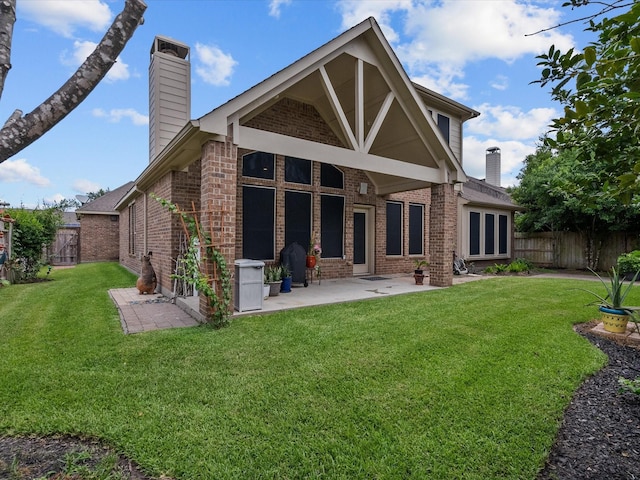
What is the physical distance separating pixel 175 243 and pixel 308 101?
4.79 m

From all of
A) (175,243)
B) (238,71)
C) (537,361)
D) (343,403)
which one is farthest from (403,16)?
(343,403)

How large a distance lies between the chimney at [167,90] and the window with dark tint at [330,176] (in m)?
3.60

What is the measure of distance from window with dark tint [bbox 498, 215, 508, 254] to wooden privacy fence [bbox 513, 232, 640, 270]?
1.16 m

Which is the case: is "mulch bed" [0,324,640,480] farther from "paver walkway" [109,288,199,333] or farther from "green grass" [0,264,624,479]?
"paver walkway" [109,288,199,333]

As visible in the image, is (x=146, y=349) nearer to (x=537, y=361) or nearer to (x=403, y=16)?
(x=537, y=361)

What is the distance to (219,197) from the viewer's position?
497 centimetres

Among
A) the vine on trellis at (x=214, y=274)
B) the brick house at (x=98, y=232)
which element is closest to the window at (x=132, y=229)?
the brick house at (x=98, y=232)

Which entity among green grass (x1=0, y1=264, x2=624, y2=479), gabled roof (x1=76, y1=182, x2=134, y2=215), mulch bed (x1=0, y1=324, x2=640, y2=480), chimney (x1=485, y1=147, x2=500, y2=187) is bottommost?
mulch bed (x1=0, y1=324, x2=640, y2=480)

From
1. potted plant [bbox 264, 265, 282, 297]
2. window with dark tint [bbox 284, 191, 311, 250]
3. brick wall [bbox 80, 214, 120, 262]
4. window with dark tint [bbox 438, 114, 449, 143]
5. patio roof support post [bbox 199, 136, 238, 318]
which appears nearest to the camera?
patio roof support post [bbox 199, 136, 238, 318]

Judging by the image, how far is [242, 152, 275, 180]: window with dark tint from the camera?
26.0 ft

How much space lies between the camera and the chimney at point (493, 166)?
73.4 ft


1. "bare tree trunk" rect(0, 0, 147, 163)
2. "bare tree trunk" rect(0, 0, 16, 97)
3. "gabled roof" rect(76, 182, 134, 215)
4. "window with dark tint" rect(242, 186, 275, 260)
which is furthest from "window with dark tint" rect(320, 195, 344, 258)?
"gabled roof" rect(76, 182, 134, 215)

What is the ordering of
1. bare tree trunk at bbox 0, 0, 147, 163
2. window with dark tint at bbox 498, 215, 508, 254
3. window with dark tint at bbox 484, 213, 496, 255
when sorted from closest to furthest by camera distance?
bare tree trunk at bbox 0, 0, 147, 163
window with dark tint at bbox 484, 213, 496, 255
window with dark tint at bbox 498, 215, 508, 254

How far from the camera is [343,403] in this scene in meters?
2.72
